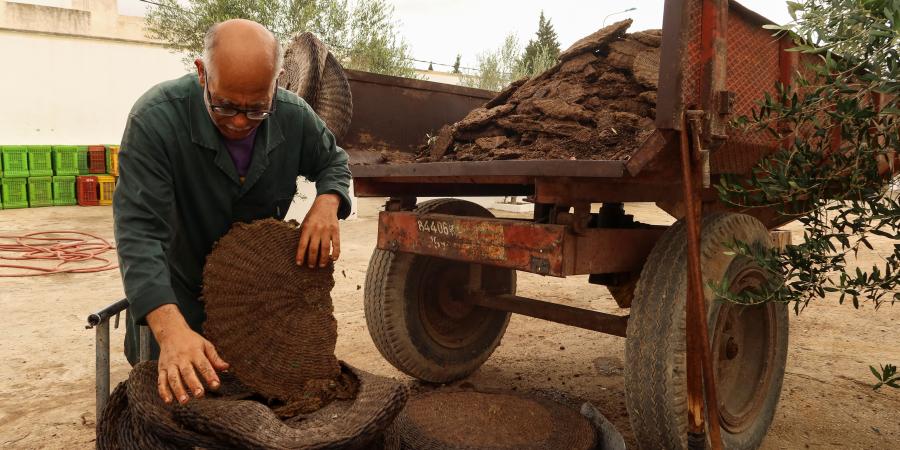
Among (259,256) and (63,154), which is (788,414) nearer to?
(259,256)

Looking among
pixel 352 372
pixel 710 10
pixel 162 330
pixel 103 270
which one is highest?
pixel 710 10

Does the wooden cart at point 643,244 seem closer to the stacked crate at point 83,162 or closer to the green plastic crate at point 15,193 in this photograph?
the green plastic crate at point 15,193

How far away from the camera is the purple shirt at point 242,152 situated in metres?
2.06

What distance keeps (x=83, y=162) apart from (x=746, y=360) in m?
14.1

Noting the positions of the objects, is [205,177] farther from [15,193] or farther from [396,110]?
[15,193]

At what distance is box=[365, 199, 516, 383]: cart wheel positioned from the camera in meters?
3.41

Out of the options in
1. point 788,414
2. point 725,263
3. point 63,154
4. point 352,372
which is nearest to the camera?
point 352,372

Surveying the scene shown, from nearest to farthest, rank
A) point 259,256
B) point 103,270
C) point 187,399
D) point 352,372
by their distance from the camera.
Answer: point 187,399
point 259,256
point 352,372
point 103,270

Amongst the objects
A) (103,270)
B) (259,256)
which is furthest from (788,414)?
(103,270)

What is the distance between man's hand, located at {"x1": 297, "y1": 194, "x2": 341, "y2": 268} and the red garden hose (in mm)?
5663

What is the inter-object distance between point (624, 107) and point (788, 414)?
1783 mm

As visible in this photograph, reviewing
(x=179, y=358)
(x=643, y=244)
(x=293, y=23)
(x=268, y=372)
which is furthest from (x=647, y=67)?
(x=293, y=23)

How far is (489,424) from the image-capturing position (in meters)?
2.61

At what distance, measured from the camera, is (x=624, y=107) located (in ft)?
9.84
